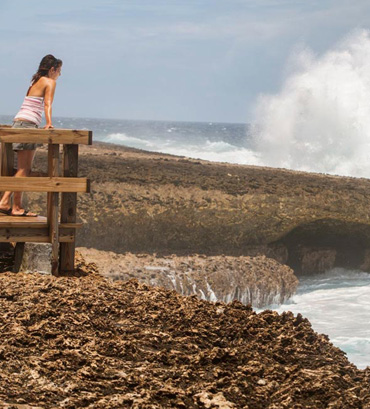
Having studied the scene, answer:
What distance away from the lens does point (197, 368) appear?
5.07m

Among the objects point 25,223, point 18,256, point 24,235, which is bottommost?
point 18,256

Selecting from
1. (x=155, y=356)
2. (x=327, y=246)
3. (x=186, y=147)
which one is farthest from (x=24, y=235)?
(x=186, y=147)

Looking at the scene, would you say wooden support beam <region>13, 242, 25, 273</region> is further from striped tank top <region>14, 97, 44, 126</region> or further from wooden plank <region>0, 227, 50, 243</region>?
striped tank top <region>14, 97, 44, 126</region>

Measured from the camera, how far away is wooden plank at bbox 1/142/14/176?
8117mm

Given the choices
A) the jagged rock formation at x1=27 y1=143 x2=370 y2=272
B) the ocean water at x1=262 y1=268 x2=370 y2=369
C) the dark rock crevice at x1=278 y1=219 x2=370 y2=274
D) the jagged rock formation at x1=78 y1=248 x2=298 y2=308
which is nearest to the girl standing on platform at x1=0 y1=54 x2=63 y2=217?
the jagged rock formation at x1=78 y1=248 x2=298 y2=308

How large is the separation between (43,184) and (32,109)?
781mm

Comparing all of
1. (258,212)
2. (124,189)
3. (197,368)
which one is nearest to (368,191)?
(258,212)

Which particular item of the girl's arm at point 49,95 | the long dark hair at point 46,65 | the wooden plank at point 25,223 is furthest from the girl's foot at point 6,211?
the long dark hair at point 46,65

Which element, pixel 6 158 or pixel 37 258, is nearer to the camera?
pixel 37 258

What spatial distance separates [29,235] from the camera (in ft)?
25.9

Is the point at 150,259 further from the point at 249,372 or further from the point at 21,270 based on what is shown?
the point at 249,372

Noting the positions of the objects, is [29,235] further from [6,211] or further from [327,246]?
[327,246]

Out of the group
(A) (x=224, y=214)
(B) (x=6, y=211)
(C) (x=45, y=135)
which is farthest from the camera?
(A) (x=224, y=214)

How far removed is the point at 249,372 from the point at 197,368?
31 cm
